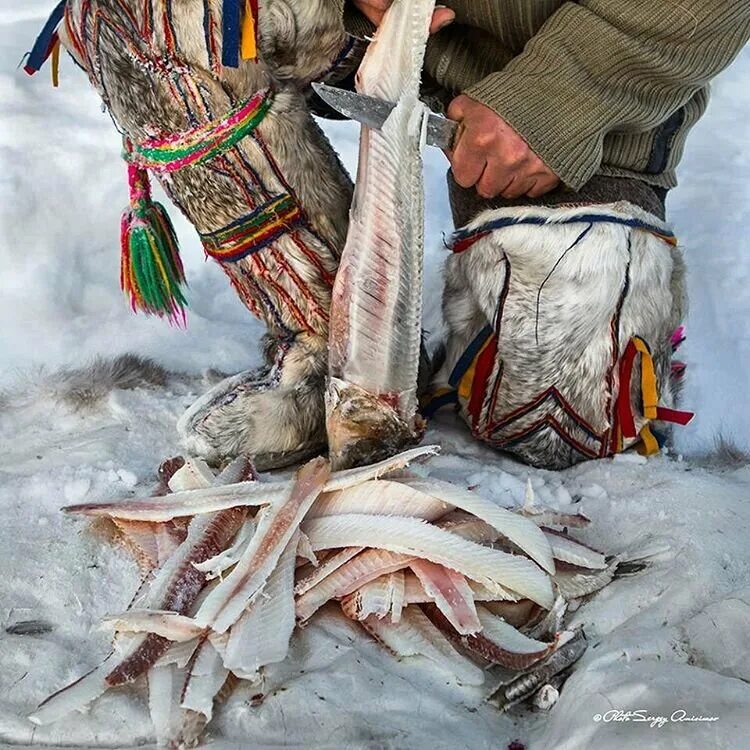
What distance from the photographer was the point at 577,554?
1.08m

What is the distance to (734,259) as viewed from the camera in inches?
82.5

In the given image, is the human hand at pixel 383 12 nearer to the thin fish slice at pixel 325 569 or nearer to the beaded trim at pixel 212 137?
the beaded trim at pixel 212 137

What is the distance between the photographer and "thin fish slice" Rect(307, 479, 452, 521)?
3.58ft

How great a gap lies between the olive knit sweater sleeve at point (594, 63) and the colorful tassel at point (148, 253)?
52cm

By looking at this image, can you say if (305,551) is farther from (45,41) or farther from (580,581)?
(45,41)

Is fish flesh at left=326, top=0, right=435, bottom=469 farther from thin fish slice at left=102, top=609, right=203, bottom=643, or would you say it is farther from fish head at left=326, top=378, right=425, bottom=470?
thin fish slice at left=102, top=609, right=203, bottom=643

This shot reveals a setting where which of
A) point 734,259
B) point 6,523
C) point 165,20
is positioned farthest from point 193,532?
point 734,259

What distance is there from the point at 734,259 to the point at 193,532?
145 cm

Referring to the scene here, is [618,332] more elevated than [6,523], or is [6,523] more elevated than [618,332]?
[618,332]

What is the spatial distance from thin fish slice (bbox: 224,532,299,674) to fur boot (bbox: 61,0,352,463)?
0.38m

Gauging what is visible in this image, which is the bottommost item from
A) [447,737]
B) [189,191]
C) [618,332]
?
[447,737]

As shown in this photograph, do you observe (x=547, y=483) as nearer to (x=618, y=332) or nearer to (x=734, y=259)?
(x=618, y=332)

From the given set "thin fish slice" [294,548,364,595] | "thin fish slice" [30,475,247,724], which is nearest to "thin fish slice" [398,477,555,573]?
"thin fish slice" [294,548,364,595]

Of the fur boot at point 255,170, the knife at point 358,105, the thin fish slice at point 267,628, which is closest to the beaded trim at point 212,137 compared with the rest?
the fur boot at point 255,170
